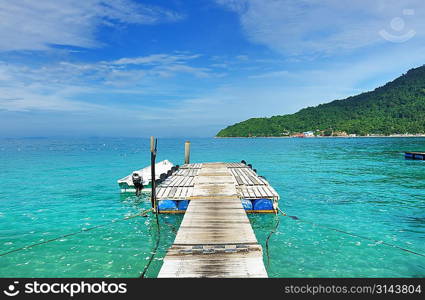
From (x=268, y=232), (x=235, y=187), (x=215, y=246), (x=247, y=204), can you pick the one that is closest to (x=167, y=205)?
(x=235, y=187)

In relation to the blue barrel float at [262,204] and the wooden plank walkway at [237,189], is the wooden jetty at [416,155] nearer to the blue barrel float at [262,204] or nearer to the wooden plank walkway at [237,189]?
the wooden plank walkway at [237,189]

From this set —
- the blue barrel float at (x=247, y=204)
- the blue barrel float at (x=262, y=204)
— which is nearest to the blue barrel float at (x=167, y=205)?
the blue barrel float at (x=247, y=204)

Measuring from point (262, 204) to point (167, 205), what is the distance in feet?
19.6

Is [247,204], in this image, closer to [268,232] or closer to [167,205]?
[268,232]

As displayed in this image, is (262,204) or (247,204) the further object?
(262,204)

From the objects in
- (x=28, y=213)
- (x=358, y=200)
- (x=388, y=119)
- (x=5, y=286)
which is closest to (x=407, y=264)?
(x=358, y=200)

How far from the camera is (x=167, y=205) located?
1667 cm
